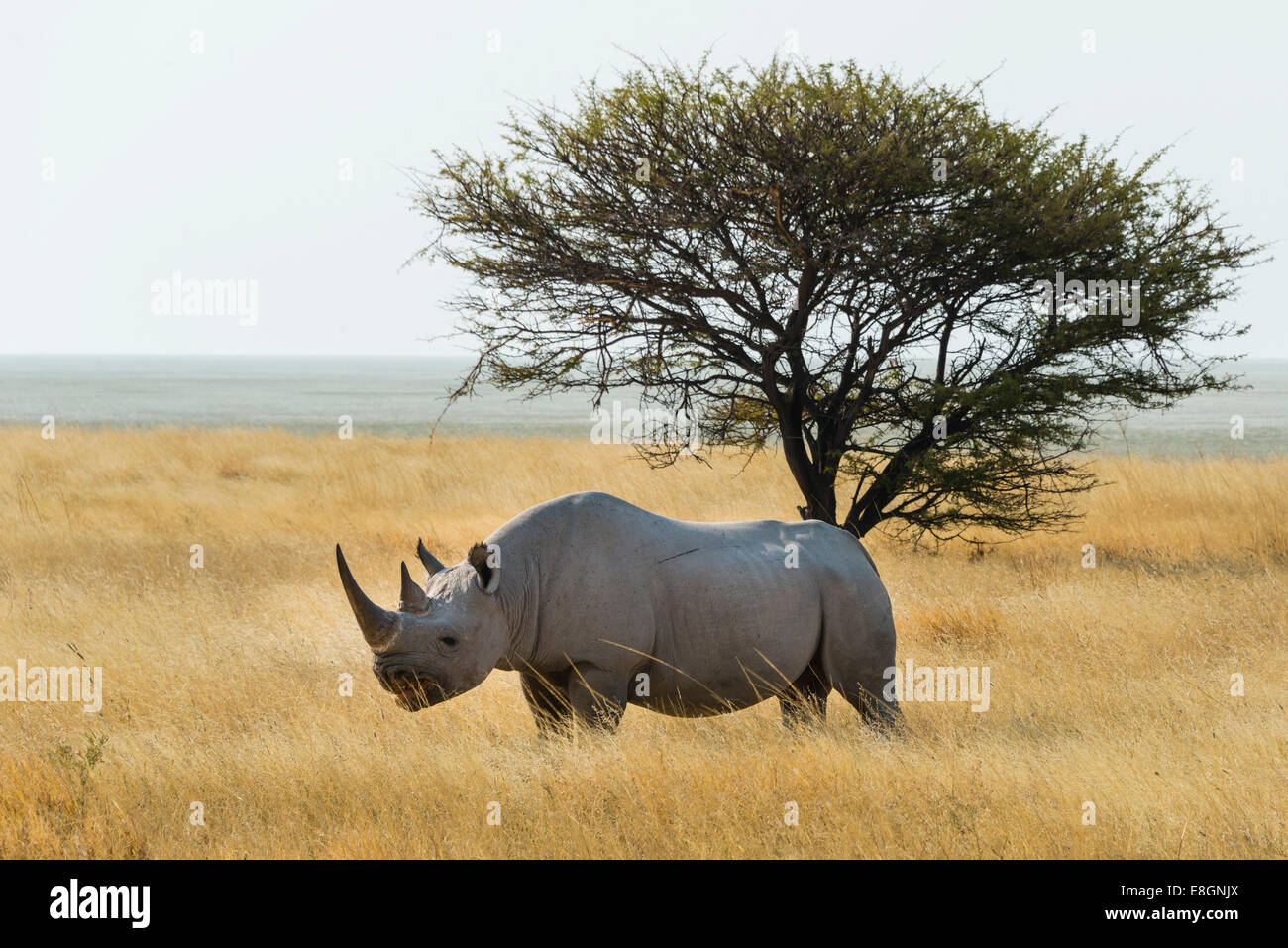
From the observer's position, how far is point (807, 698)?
7461 mm

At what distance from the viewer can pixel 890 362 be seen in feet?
43.9

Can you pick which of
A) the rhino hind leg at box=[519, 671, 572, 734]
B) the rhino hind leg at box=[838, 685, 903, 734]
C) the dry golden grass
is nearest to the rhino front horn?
the dry golden grass

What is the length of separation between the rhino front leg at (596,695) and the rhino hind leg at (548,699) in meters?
0.08

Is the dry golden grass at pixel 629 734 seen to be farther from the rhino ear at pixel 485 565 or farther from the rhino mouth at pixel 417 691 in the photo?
the rhino ear at pixel 485 565

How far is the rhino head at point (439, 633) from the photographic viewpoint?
593 centimetres

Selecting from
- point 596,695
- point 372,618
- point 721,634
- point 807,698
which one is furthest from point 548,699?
point 807,698

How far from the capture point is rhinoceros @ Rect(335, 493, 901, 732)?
630cm

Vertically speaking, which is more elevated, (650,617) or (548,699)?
(650,617)

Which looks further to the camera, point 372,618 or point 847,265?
point 847,265

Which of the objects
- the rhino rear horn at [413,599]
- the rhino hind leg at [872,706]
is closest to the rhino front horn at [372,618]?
the rhino rear horn at [413,599]

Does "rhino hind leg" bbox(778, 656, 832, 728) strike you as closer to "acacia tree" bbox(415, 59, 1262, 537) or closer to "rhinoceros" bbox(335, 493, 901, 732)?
"rhinoceros" bbox(335, 493, 901, 732)

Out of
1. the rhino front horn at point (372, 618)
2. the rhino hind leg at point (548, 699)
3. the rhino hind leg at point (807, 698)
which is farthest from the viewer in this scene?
the rhino hind leg at point (807, 698)

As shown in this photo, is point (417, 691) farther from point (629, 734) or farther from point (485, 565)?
point (629, 734)

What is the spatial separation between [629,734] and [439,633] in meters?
1.39
